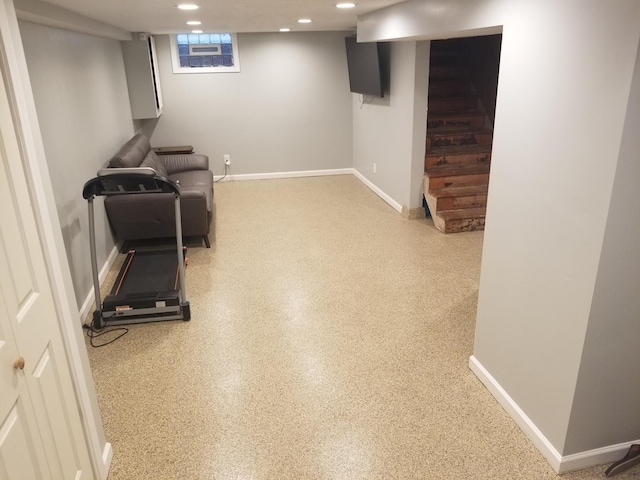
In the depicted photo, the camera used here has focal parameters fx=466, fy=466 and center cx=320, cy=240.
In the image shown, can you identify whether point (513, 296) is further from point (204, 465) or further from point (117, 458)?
point (117, 458)

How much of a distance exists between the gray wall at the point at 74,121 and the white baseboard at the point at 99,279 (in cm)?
6

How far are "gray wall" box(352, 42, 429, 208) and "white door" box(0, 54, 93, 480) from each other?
3.97m

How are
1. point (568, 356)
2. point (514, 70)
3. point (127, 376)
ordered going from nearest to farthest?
1. point (568, 356)
2. point (514, 70)
3. point (127, 376)

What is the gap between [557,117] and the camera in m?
1.77

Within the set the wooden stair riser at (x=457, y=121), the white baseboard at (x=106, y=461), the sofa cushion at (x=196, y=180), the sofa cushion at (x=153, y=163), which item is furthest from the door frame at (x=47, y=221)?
the wooden stair riser at (x=457, y=121)

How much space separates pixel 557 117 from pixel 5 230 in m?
1.91

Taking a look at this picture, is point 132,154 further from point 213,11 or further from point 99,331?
point 99,331

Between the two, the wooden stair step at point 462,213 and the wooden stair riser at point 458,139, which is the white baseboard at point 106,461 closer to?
the wooden stair step at point 462,213

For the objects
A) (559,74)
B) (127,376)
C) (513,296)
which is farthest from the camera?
(127,376)

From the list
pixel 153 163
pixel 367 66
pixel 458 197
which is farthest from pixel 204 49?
pixel 458 197

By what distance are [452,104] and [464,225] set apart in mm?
2052

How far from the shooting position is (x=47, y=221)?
5.36ft

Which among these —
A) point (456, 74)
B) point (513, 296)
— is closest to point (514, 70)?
point (513, 296)

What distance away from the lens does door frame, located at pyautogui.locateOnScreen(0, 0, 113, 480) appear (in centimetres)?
147
